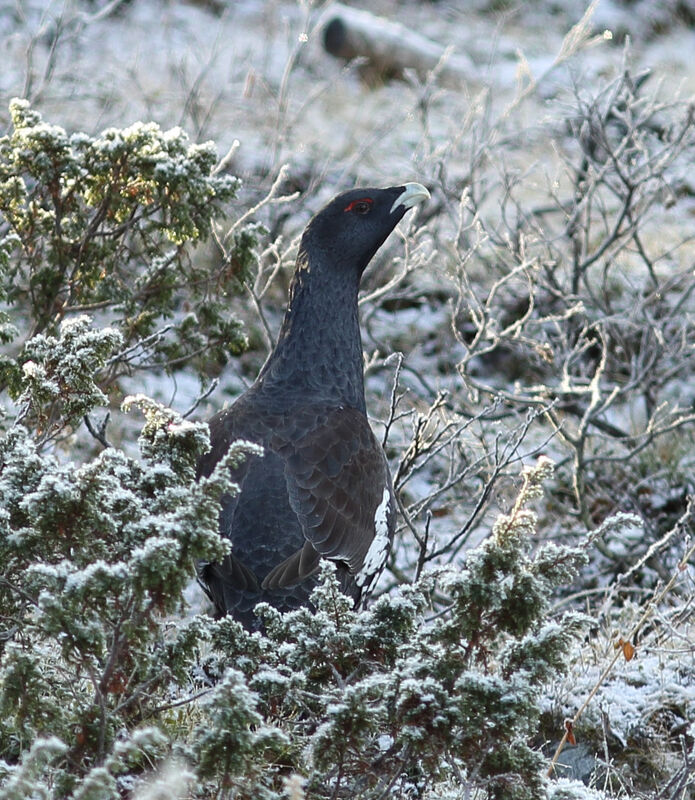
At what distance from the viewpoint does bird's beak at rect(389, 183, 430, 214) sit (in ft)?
16.1

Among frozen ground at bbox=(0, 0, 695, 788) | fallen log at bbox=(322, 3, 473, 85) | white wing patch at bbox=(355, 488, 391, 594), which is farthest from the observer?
fallen log at bbox=(322, 3, 473, 85)

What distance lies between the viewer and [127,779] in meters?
3.32

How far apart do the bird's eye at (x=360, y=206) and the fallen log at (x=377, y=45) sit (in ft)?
26.8

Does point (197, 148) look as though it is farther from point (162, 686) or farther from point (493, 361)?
point (493, 361)

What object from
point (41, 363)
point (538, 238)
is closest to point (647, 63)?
point (538, 238)

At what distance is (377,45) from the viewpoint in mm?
12938

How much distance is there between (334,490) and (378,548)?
34cm

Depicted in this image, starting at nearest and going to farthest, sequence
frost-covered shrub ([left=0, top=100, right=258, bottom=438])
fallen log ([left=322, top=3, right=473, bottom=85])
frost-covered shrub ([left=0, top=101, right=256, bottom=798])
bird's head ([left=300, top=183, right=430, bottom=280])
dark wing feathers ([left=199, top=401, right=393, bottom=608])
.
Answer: frost-covered shrub ([left=0, top=101, right=256, bottom=798]) → dark wing feathers ([left=199, top=401, right=393, bottom=608]) → frost-covered shrub ([left=0, top=100, right=258, bottom=438]) → bird's head ([left=300, top=183, right=430, bottom=280]) → fallen log ([left=322, top=3, right=473, bottom=85])

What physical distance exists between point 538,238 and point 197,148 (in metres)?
2.98

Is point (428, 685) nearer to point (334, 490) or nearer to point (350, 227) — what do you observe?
point (334, 490)

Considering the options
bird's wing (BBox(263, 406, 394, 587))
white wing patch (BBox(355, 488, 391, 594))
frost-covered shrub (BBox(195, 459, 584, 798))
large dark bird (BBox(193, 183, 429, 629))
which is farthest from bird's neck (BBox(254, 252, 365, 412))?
frost-covered shrub (BBox(195, 459, 584, 798))

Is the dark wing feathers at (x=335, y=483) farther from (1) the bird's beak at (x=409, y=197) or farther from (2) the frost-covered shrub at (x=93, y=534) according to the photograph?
(1) the bird's beak at (x=409, y=197)

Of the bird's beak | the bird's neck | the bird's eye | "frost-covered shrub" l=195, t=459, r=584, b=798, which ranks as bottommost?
"frost-covered shrub" l=195, t=459, r=584, b=798

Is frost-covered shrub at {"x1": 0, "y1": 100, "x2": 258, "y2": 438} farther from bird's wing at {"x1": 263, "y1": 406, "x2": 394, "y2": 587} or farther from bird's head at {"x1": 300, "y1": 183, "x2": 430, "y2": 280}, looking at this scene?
bird's wing at {"x1": 263, "y1": 406, "x2": 394, "y2": 587}
